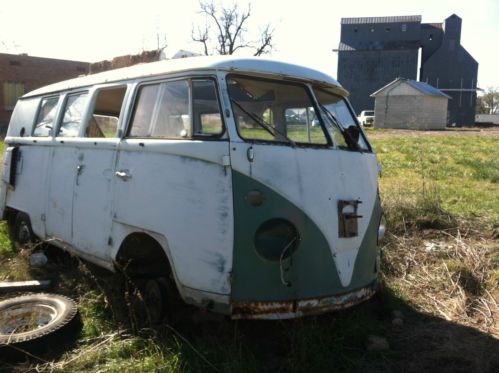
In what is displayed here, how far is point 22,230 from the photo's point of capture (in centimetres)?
644

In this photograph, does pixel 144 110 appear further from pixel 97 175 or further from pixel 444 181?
pixel 444 181

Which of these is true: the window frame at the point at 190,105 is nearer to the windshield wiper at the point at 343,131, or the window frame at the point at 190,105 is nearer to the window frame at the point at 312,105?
the window frame at the point at 312,105

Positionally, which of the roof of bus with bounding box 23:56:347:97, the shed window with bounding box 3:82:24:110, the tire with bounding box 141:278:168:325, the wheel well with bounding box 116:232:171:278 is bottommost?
the tire with bounding box 141:278:168:325

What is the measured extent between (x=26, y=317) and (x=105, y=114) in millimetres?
2010

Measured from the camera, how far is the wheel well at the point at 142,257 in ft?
13.9

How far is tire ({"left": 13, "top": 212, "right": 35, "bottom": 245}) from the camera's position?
6062mm

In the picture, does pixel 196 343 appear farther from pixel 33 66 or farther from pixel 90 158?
pixel 33 66

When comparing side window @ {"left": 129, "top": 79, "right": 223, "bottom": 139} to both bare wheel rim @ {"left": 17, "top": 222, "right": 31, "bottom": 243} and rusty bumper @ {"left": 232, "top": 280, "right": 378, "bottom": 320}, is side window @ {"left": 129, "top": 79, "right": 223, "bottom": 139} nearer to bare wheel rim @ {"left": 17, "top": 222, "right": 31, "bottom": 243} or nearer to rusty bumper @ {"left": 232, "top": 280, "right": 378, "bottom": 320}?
rusty bumper @ {"left": 232, "top": 280, "right": 378, "bottom": 320}

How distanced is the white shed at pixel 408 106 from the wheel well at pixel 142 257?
3567 cm

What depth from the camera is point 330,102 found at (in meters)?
4.59

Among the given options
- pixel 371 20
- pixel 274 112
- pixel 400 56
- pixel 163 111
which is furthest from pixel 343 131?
pixel 371 20

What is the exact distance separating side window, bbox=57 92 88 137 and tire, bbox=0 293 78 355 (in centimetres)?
166

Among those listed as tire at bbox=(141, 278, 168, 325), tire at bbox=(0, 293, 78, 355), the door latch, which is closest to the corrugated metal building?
the door latch

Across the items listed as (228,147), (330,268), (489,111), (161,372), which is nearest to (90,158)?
(228,147)
